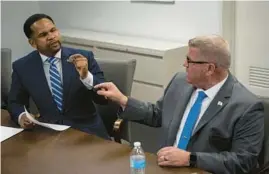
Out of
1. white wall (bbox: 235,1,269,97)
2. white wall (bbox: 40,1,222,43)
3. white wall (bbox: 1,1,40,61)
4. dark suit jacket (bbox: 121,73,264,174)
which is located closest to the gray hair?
dark suit jacket (bbox: 121,73,264,174)

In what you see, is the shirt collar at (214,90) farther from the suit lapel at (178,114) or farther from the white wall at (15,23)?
the white wall at (15,23)

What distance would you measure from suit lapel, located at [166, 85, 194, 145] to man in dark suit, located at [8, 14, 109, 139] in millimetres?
526

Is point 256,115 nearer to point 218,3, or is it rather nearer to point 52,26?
point 52,26

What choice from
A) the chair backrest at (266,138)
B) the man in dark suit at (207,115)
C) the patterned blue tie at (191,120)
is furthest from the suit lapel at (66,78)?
the chair backrest at (266,138)

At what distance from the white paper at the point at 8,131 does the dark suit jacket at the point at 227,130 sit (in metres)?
0.81

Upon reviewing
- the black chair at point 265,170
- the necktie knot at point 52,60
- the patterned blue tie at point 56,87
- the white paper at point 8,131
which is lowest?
the black chair at point 265,170

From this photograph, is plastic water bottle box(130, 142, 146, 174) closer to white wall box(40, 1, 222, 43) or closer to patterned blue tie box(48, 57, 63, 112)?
patterned blue tie box(48, 57, 63, 112)

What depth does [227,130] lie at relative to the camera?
7.55 ft

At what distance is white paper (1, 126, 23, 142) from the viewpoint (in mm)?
2623

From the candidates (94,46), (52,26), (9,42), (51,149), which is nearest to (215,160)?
(51,149)

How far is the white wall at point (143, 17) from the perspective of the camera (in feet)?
14.0

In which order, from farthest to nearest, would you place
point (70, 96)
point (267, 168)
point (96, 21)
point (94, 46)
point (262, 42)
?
1. point (96, 21)
2. point (94, 46)
3. point (262, 42)
4. point (70, 96)
5. point (267, 168)

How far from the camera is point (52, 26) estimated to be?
3.00 metres

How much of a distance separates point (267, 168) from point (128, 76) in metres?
1.19
